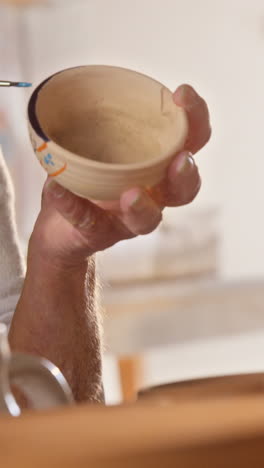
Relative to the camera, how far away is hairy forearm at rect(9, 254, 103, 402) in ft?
3.01

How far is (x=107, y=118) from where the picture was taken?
73 cm

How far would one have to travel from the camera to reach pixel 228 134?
2707 mm

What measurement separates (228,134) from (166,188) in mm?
2037

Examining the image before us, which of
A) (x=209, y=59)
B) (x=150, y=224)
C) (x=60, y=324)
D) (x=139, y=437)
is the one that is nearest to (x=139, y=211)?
(x=150, y=224)

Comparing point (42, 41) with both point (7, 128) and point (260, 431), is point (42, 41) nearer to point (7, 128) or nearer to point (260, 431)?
point (7, 128)

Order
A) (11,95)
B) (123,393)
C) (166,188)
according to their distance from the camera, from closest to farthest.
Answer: (166,188) < (123,393) < (11,95)

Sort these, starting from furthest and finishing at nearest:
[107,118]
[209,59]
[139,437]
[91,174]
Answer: [209,59] < [107,118] < [91,174] < [139,437]

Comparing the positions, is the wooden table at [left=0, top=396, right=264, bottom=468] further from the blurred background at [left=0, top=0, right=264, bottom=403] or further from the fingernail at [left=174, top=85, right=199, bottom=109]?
the blurred background at [left=0, top=0, right=264, bottom=403]

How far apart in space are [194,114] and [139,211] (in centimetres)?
12

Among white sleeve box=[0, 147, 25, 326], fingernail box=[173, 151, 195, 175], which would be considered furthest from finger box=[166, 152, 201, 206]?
white sleeve box=[0, 147, 25, 326]

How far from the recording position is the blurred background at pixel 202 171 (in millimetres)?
2578

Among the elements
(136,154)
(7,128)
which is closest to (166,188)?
(136,154)

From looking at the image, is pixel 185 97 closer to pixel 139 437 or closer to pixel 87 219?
pixel 87 219

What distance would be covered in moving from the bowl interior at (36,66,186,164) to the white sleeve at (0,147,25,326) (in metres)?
0.38
